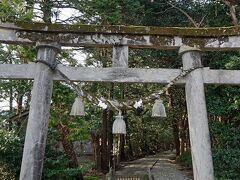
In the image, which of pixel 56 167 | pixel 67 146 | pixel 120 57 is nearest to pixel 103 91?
pixel 67 146

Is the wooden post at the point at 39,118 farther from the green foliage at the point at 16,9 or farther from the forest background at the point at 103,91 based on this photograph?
the green foliage at the point at 16,9

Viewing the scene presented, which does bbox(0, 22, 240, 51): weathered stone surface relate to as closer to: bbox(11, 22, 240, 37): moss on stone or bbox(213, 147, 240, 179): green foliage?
bbox(11, 22, 240, 37): moss on stone

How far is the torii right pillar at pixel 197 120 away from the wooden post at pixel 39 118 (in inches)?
97.5

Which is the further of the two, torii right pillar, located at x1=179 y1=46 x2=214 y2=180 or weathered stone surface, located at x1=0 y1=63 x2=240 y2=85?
weathered stone surface, located at x1=0 y1=63 x2=240 y2=85

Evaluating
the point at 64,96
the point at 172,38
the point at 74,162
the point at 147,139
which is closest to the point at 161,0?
the point at 64,96

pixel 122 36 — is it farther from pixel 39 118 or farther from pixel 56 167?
pixel 56 167

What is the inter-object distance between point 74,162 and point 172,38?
8642mm

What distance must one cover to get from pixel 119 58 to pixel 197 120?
1806 millimetres

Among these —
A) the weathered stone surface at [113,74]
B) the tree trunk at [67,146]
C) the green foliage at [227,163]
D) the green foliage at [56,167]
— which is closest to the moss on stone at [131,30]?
the weathered stone surface at [113,74]

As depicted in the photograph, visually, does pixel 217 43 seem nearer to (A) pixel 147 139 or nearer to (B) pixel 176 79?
(B) pixel 176 79

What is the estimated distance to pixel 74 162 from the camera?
13.0m

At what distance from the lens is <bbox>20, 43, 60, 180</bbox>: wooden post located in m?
5.16

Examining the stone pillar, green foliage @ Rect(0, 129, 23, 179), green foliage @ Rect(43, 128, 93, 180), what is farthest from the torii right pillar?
green foliage @ Rect(0, 129, 23, 179)

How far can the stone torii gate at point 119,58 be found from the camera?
214 inches
